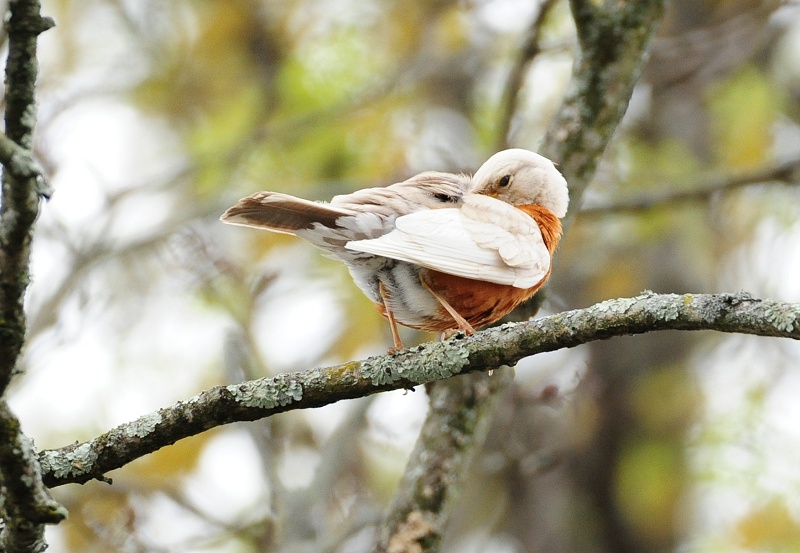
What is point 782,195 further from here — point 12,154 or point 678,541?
point 12,154

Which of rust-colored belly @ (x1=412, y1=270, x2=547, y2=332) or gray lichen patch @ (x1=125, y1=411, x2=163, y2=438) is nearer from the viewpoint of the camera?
gray lichen patch @ (x1=125, y1=411, x2=163, y2=438)

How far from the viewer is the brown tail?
3.98m

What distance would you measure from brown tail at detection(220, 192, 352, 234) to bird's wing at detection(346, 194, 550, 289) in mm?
199

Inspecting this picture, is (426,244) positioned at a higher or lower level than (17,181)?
higher

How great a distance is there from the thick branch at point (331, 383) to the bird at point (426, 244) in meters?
0.90

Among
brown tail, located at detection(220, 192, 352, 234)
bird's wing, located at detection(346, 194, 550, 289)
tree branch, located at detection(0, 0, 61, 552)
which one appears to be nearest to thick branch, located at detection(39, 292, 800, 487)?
tree branch, located at detection(0, 0, 61, 552)

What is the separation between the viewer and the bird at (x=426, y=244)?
13.6ft

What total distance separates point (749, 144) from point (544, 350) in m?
9.03

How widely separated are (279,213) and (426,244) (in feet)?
2.09

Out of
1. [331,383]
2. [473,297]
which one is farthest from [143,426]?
[473,297]

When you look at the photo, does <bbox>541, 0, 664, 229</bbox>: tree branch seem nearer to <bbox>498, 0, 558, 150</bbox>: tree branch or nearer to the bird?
the bird

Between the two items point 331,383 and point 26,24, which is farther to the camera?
point 331,383

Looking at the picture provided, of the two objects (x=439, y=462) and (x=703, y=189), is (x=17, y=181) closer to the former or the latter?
(x=439, y=462)

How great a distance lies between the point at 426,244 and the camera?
4.19 meters
